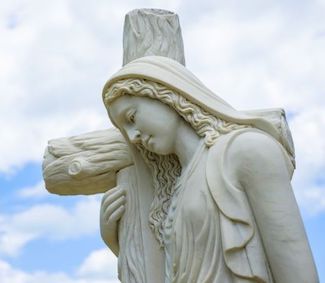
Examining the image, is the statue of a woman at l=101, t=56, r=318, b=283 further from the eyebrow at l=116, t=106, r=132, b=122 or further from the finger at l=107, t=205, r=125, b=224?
the finger at l=107, t=205, r=125, b=224

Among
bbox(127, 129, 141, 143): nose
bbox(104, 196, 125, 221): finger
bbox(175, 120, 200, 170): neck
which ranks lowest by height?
bbox(104, 196, 125, 221): finger

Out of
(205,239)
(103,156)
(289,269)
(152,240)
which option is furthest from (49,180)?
(289,269)

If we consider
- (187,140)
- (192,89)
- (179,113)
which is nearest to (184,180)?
(187,140)

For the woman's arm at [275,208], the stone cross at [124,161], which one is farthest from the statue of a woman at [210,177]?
the stone cross at [124,161]

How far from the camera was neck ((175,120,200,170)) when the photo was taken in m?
4.99

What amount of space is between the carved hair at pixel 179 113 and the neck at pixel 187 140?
0.14 ft

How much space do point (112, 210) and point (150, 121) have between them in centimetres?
65

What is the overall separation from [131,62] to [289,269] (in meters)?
1.43

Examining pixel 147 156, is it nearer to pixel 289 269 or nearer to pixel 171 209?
pixel 171 209

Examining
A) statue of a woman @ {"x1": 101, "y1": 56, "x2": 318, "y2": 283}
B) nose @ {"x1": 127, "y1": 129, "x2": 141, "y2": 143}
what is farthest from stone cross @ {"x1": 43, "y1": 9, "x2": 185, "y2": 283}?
nose @ {"x1": 127, "y1": 129, "x2": 141, "y2": 143}

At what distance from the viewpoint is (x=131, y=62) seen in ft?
16.9

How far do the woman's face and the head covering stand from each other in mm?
117

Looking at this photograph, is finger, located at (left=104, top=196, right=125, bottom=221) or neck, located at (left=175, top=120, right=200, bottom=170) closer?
neck, located at (left=175, top=120, right=200, bottom=170)

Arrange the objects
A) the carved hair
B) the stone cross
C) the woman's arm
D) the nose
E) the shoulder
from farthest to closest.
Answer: the stone cross
the nose
the carved hair
the shoulder
the woman's arm
